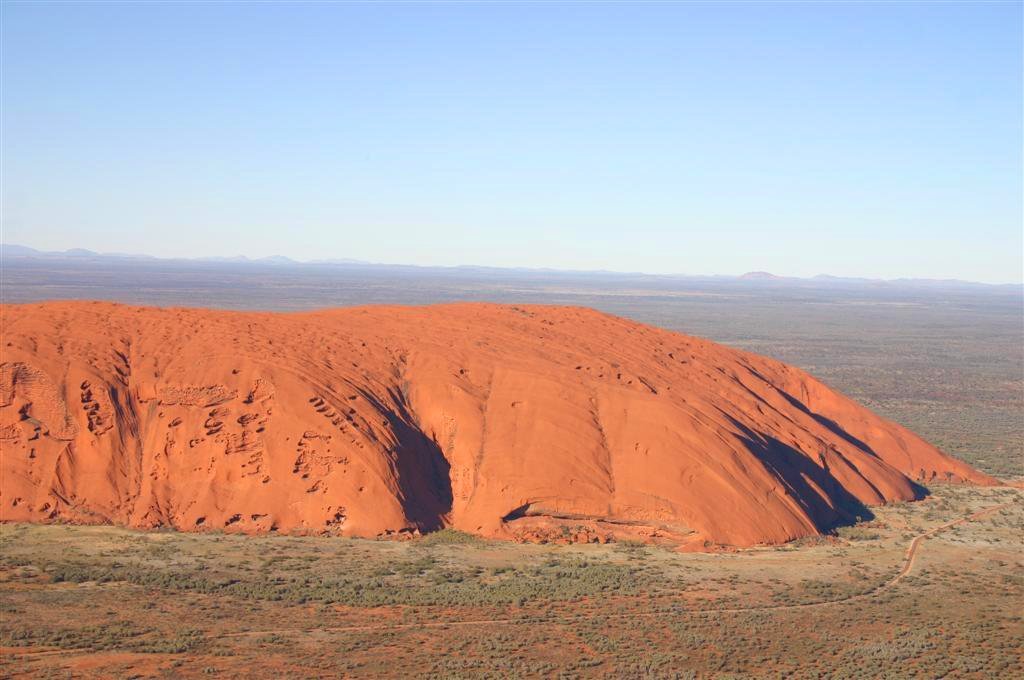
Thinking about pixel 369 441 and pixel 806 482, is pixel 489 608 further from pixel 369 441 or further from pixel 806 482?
pixel 806 482

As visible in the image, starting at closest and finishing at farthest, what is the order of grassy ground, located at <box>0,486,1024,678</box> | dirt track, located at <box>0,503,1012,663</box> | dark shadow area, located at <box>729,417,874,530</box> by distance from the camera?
grassy ground, located at <box>0,486,1024,678</box> → dirt track, located at <box>0,503,1012,663</box> → dark shadow area, located at <box>729,417,874,530</box>

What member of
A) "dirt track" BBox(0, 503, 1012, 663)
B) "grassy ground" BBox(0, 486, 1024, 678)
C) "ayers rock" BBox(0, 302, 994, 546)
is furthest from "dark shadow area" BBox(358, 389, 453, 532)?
"dirt track" BBox(0, 503, 1012, 663)

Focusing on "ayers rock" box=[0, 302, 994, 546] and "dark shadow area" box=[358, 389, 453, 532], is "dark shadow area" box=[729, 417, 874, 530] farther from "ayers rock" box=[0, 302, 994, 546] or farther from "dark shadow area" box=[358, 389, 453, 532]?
"dark shadow area" box=[358, 389, 453, 532]

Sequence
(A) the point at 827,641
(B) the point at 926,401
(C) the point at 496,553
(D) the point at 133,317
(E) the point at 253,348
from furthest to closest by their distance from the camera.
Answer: (B) the point at 926,401 < (D) the point at 133,317 < (E) the point at 253,348 < (C) the point at 496,553 < (A) the point at 827,641

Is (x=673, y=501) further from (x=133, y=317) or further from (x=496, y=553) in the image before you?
(x=133, y=317)

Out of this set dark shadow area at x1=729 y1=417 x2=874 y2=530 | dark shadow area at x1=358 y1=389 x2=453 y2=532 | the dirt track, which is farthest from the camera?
dark shadow area at x1=729 y1=417 x2=874 y2=530

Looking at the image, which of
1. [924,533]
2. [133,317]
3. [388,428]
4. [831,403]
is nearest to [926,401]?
[831,403]
